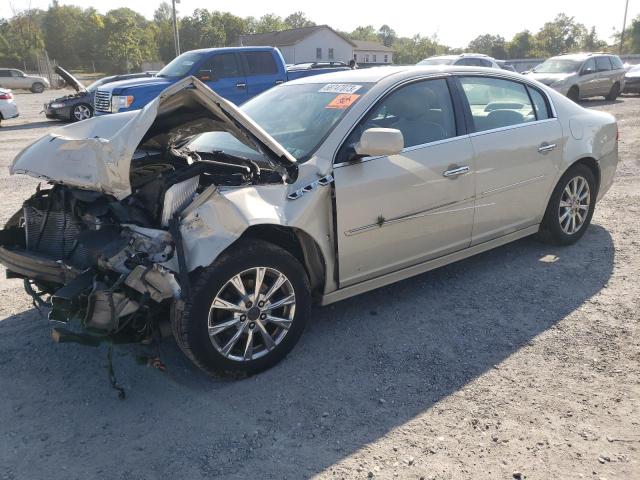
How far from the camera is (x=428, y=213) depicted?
394 cm

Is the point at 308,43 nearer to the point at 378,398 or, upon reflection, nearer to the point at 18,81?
the point at 18,81

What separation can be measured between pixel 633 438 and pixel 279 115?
306 centimetres

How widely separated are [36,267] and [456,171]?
290 cm

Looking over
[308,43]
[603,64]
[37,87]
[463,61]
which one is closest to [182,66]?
[463,61]

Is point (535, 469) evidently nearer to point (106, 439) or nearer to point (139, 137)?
point (106, 439)

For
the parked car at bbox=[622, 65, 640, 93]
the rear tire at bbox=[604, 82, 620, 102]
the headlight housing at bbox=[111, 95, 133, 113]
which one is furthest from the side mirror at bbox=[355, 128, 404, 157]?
the parked car at bbox=[622, 65, 640, 93]

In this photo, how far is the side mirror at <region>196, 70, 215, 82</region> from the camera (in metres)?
12.5

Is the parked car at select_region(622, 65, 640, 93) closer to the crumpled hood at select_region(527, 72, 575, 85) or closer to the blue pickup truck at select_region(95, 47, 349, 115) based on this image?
the crumpled hood at select_region(527, 72, 575, 85)

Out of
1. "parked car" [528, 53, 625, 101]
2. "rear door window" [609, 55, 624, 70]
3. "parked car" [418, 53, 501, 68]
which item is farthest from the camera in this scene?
"rear door window" [609, 55, 624, 70]

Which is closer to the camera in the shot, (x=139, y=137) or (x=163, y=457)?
(x=163, y=457)

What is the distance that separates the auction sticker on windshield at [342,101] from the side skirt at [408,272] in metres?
1.23

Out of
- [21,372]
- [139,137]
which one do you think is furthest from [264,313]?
[21,372]

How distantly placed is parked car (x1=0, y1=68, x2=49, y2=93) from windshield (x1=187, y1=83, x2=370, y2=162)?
3540 cm

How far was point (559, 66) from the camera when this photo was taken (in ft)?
62.8
